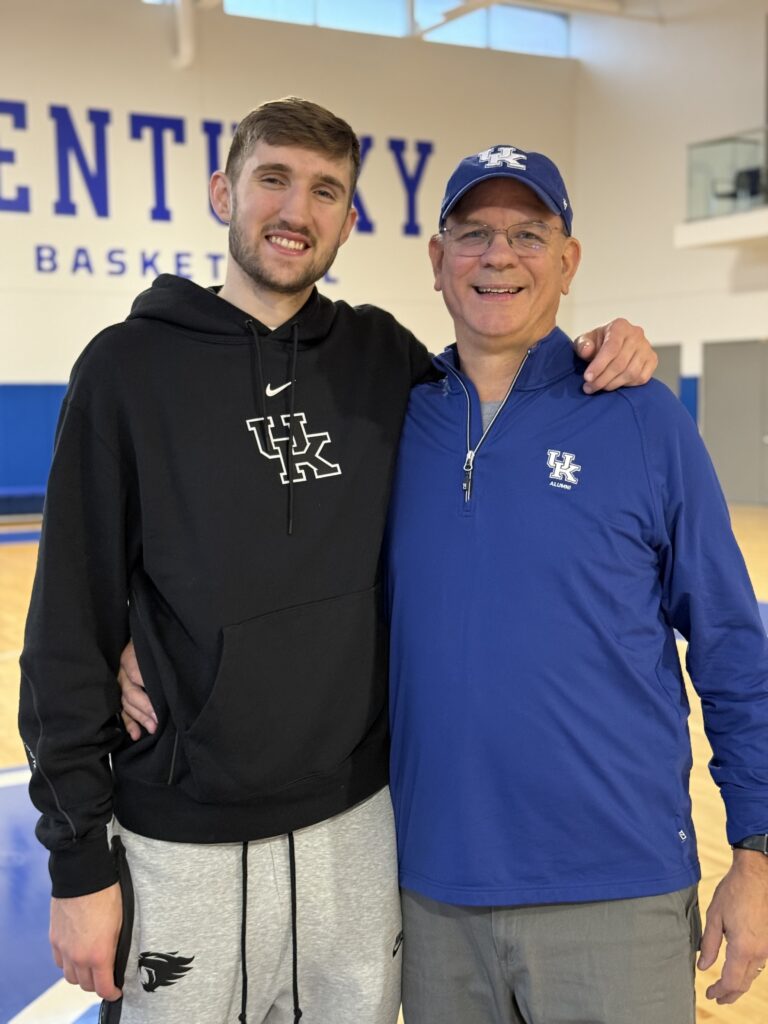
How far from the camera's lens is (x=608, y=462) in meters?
1.73

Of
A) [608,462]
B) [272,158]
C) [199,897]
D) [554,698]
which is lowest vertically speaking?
[199,897]

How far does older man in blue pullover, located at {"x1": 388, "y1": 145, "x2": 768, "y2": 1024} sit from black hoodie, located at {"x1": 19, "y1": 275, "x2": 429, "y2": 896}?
137mm

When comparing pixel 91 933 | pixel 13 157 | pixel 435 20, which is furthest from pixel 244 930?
pixel 435 20

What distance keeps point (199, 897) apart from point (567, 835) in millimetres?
576

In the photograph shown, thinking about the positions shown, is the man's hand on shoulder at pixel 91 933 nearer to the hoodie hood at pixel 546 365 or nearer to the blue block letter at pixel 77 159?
the hoodie hood at pixel 546 365

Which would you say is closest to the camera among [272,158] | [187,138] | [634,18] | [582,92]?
[272,158]

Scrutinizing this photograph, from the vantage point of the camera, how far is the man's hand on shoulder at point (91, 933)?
169 centimetres

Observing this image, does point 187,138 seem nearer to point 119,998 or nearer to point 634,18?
point 634,18

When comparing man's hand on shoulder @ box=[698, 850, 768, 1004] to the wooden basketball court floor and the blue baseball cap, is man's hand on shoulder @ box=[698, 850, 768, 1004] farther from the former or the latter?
the wooden basketball court floor

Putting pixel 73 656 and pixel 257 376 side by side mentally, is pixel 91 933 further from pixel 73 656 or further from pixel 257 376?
pixel 257 376

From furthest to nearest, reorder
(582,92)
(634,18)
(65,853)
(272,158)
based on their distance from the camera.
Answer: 1. (582,92)
2. (634,18)
3. (272,158)
4. (65,853)

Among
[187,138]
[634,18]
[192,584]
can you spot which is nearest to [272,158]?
[192,584]

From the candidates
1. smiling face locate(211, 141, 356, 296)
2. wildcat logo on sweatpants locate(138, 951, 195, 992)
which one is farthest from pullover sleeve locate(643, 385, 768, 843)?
wildcat logo on sweatpants locate(138, 951, 195, 992)

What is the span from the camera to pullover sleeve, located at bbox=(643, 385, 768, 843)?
172 centimetres
